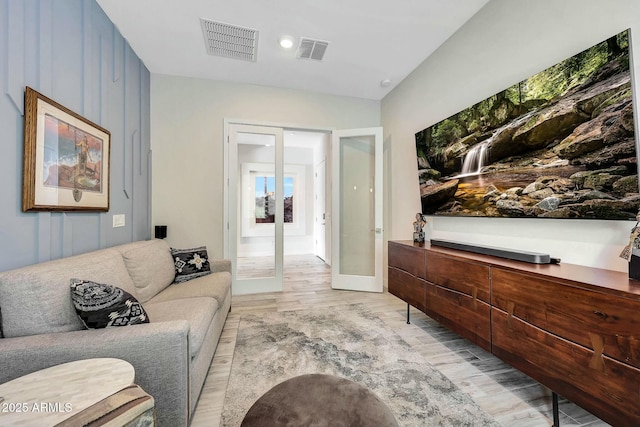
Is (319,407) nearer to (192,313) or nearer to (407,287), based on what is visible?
(192,313)

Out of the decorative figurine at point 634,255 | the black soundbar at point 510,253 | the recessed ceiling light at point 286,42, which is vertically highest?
the recessed ceiling light at point 286,42

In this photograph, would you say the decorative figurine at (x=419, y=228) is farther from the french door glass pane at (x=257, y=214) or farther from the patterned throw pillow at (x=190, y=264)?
the patterned throw pillow at (x=190, y=264)

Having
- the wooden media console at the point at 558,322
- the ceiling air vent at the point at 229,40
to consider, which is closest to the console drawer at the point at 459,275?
the wooden media console at the point at 558,322

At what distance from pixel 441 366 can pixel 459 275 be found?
2.39ft

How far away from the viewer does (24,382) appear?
973 mm

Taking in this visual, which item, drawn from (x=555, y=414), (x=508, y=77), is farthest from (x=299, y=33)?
(x=555, y=414)

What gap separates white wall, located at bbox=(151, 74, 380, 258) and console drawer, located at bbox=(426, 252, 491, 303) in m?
2.77

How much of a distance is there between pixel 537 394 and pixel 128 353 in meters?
2.48

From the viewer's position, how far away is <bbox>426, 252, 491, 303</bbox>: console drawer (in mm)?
1747

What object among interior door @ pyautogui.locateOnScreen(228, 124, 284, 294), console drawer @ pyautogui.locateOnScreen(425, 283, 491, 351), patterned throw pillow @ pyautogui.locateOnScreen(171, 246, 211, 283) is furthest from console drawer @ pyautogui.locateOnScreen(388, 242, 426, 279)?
patterned throw pillow @ pyautogui.locateOnScreen(171, 246, 211, 283)

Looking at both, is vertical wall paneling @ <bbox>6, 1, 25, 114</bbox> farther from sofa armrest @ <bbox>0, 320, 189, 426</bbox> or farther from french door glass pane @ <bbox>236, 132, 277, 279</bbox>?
french door glass pane @ <bbox>236, 132, 277, 279</bbox>

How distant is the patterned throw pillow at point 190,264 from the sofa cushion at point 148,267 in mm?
66

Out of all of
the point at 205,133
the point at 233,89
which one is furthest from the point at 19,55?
the point at 233,89

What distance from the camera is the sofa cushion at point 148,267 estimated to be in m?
2.12
